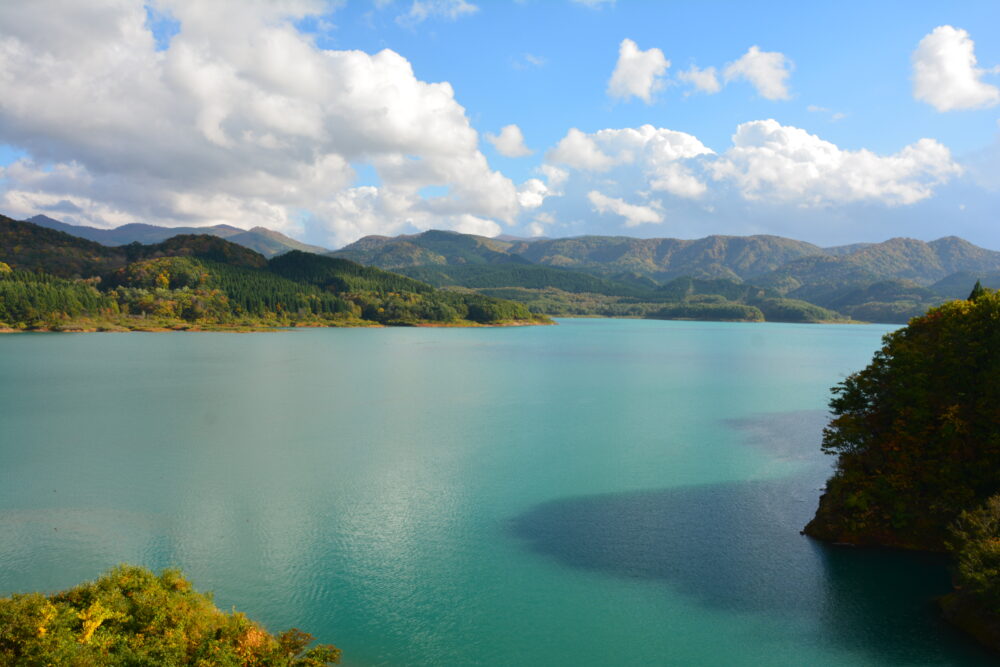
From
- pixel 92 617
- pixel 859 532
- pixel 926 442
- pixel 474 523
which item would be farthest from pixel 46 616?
pixel 926 442

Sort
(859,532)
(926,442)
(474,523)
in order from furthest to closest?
(474,523)
(859,532)
(926,442)

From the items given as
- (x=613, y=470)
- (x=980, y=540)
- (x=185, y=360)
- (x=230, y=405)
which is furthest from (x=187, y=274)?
(x=980, y=540)

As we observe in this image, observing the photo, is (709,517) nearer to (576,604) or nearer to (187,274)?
(576,604)

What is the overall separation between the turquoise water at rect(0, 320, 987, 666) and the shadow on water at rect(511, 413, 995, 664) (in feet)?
0.36

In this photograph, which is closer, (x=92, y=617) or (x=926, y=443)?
(x=92, y=617)

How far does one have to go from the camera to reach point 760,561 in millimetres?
22234

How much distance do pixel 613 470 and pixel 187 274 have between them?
7919 inches

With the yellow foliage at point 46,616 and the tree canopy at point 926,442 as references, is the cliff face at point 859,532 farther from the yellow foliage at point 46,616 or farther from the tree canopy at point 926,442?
the yellow foliage at point 46,616

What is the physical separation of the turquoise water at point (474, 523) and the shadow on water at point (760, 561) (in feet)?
0.36

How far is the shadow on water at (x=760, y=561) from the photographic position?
18.1 meters

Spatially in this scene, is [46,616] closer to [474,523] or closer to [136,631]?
[136,631]

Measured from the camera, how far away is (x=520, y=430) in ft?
149

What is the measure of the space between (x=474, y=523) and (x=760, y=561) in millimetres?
12203

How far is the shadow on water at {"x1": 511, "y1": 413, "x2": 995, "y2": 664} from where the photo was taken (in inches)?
711
